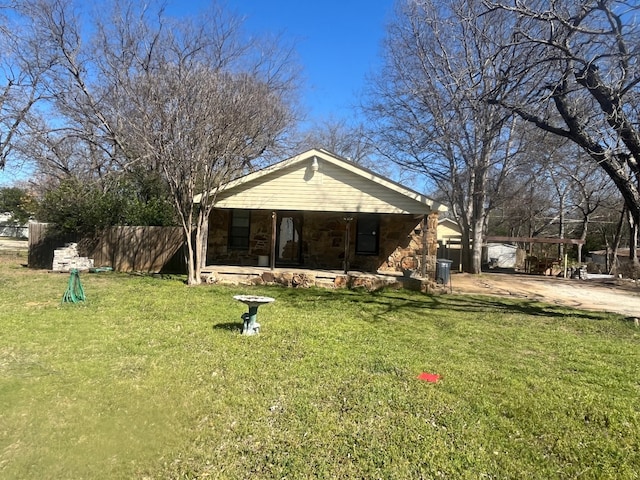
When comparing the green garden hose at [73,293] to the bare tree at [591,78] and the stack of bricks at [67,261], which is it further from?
the bare tree at [591,78]

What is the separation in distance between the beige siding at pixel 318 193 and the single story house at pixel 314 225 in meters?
0.03

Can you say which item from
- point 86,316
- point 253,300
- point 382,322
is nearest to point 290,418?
point 253,300

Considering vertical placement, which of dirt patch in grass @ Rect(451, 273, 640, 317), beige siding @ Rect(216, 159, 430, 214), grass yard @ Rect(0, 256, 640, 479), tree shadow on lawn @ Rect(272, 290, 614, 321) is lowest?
grass yard @ Rect(0, 256, 640, 479)

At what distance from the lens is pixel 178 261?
1498 cm

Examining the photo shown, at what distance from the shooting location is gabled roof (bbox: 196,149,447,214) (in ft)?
40.0

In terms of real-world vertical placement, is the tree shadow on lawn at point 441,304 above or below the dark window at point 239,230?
below

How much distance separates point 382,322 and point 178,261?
9.53m

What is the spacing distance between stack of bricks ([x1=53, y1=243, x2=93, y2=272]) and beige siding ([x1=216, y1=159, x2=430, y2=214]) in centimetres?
536

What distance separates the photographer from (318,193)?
12.4m

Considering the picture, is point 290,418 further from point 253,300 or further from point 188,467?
point 253,300

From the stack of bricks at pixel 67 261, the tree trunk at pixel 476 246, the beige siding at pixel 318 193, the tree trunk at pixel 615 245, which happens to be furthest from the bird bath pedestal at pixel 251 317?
the tree trunk at pixel 615 245

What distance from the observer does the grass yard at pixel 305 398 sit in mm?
2982

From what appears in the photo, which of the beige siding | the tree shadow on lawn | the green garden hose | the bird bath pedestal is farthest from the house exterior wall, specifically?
the bird bath pedestal

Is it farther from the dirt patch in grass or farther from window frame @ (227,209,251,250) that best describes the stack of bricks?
the dirt patch in grass
